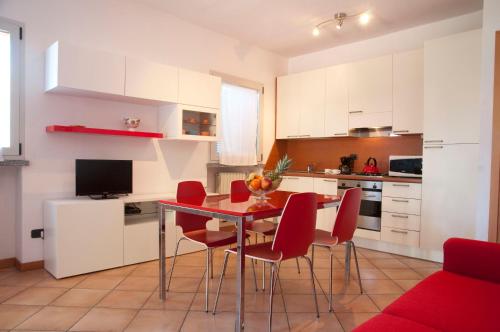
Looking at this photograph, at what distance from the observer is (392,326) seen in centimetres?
133

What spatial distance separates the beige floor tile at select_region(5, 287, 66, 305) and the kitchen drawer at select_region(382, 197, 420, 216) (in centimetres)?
346

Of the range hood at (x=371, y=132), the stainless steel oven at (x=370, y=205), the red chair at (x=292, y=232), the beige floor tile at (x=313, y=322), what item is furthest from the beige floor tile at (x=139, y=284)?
the range hood at (x=371, y=132)

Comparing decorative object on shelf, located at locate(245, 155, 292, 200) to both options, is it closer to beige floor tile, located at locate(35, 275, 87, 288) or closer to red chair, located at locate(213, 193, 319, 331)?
red chair, located at locate(213, 193, 319, 331)

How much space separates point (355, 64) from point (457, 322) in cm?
383

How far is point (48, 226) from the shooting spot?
314 cm

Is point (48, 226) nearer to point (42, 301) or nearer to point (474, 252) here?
point (42, 301)

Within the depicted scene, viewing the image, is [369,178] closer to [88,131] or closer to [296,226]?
[296,226]

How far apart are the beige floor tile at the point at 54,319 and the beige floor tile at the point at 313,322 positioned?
1463 mm

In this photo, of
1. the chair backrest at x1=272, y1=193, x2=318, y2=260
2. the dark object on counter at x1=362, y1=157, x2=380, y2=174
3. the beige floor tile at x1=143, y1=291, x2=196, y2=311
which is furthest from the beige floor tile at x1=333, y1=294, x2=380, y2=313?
the dark object on counter at x1=362, y1=157, x2=380, y2=174

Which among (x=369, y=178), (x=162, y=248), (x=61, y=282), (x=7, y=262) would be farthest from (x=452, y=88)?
(x=7, y=262)

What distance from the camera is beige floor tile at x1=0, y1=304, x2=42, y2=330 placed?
220 cm

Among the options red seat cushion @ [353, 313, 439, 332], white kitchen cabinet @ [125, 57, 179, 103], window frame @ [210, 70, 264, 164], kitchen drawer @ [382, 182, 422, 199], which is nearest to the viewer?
red seat cushion @ [353, 313, 439, 332]

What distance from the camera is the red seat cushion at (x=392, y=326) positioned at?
4.26ft

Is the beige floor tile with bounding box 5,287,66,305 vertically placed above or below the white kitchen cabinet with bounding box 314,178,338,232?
below
